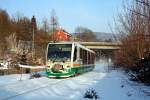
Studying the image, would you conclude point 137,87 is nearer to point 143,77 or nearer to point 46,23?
point 143,77

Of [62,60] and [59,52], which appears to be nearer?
[62,60]

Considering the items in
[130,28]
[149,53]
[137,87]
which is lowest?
[137,87]

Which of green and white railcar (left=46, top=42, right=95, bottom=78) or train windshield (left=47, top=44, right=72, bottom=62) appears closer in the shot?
green and white railcar (left=46, top=42, right=95, bottom=78)

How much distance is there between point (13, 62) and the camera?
41.6 m

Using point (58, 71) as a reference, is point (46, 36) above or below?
above

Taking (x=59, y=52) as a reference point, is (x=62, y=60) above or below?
below

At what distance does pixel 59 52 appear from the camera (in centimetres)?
3183

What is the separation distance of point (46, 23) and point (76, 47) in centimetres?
5017

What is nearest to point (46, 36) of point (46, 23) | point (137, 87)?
point (46, 23)

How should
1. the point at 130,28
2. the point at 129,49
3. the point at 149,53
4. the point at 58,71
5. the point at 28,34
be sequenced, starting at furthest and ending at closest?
the point at 28,34
the point at 58,71
the point at 129,49
the point at 130,28
the point at 149,53

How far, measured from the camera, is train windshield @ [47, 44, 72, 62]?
3138 centimetres

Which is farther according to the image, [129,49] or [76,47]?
[76,47]

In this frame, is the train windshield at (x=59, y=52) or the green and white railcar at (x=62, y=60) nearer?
the green and white railcar at (x=62, y=60)

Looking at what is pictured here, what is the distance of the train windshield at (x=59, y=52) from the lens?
3138 cm
